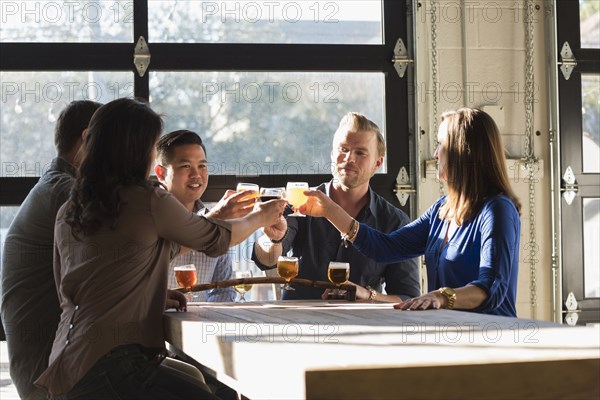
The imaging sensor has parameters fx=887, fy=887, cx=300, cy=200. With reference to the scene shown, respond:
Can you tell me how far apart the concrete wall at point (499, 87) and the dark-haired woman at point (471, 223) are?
176 centimetres

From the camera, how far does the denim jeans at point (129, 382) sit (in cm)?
208

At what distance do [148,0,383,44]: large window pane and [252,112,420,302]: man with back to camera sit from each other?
A: 50.2 inches

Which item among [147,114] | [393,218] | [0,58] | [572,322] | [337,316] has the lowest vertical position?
[572,322]

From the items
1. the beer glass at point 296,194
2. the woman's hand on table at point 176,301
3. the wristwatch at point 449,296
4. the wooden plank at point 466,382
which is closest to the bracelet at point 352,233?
the beer glass at point 296,194

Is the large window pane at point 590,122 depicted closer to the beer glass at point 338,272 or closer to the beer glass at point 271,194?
the beer glass at point 338,272

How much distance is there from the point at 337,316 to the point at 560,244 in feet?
9.75

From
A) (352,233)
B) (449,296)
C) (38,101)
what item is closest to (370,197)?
(352,233)

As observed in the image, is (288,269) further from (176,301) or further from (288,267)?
(176,301)

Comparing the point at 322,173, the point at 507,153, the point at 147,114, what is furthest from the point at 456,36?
the point at 147,114

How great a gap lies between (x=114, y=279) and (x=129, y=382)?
27cm

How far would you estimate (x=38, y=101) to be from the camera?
4.79m

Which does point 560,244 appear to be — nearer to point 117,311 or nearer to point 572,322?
point 572,322

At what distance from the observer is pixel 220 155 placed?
487cm

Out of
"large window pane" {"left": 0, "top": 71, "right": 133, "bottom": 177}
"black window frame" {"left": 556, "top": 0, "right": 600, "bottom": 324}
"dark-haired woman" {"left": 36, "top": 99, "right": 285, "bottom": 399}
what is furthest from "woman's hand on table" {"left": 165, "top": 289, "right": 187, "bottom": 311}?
"black window frame" {"left": 556, "top": 0, "right": 600, "bottom": 324}
